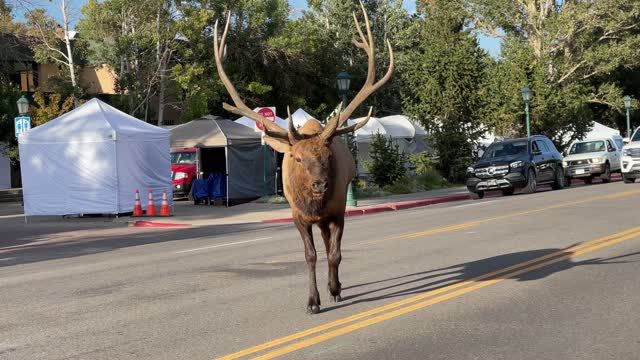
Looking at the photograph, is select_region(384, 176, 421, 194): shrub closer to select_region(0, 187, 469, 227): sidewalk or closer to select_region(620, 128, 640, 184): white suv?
select_region(0, 187, 469, 227): sidewalk

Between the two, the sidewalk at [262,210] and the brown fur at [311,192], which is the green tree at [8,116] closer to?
the sidewalk at [262,210]

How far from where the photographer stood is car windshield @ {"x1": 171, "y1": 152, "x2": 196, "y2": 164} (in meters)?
33.8

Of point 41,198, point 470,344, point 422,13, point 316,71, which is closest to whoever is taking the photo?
point 470,344

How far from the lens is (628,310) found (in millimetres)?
7824

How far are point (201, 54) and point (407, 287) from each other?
38.4 m

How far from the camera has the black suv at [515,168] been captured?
28.2 m

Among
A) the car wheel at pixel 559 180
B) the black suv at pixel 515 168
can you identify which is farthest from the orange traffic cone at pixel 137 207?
the car wheel at pixel 559 180

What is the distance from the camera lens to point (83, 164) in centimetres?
2530

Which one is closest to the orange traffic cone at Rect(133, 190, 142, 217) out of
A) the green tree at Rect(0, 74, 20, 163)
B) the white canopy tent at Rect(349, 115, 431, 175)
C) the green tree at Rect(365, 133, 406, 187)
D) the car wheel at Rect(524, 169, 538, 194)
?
the green tree at Rect(365, 133, 406, 187)

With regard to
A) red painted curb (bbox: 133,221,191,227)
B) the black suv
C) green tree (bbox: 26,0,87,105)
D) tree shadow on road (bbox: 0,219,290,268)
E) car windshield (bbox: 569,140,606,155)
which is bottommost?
tree shadow on road (bbox: 0,219,290,268)

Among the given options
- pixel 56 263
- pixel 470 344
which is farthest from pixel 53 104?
pixel 470 344

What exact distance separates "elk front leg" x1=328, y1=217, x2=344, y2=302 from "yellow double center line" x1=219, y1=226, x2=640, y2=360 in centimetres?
60

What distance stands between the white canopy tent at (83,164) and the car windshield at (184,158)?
789 cm

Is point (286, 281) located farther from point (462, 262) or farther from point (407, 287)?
point (462, 262)
